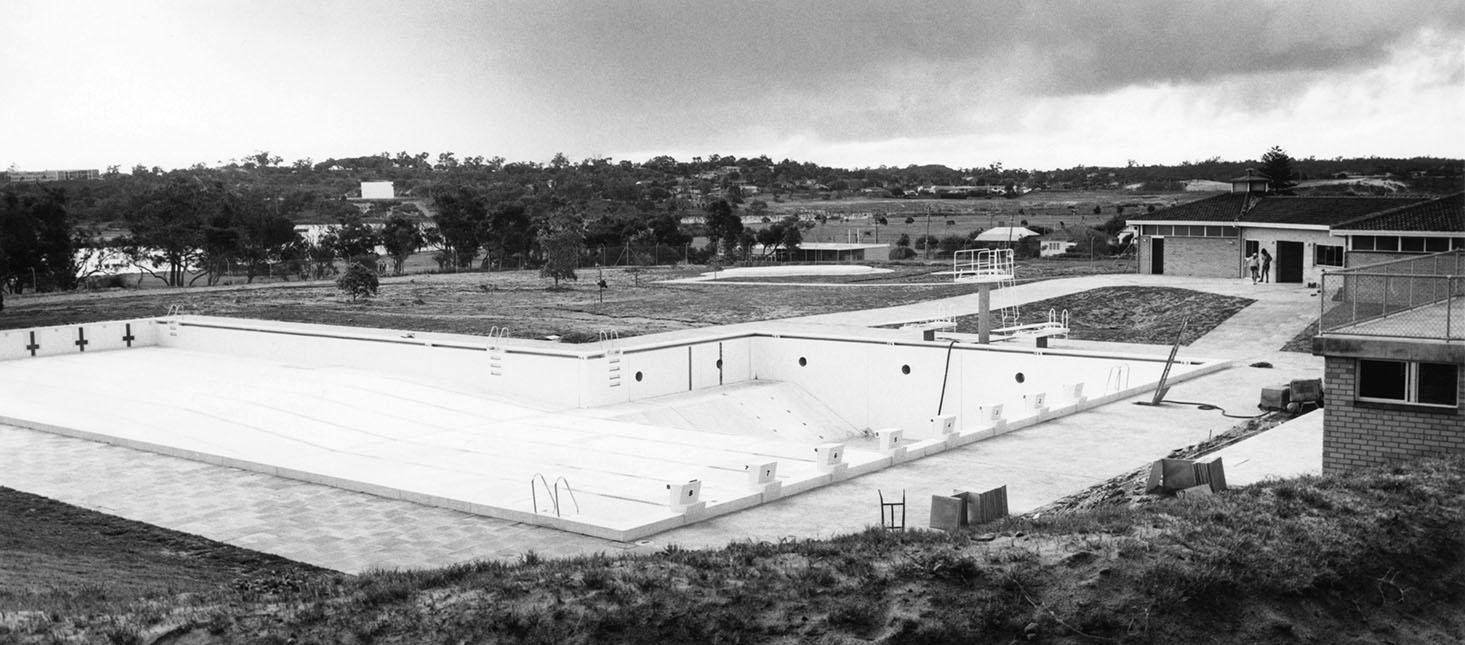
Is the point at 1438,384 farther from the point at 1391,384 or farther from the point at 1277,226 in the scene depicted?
the point at 1277,226

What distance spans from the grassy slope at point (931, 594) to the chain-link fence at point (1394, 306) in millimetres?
2604

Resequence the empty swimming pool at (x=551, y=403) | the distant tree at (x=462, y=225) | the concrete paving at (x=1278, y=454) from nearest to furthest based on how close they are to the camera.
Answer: the concrete paving at (x=1278, y=454), the empty swimming pool at (x=551, y=403), the distant tree at (x=462, y=225)

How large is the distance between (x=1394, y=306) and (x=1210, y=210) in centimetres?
3093

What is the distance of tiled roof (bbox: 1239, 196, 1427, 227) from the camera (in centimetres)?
3919

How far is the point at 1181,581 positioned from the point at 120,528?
1119cm

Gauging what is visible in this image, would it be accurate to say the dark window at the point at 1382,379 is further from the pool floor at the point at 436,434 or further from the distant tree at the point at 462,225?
the distant tree at the point at 462,225

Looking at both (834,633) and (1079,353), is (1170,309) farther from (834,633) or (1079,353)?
(834,633)

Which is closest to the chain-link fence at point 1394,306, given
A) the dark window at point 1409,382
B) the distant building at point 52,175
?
the dark window at point 1409,382

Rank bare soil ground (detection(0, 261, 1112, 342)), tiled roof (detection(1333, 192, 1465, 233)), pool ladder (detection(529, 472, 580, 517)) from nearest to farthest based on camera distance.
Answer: pool ladder (detection(529, 472, 580, 517))
tiled roof (detection(1333, 192, 1465, 233))
bare soil ground (detection(0, 261, 1112, 342))

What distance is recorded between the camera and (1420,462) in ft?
39.6

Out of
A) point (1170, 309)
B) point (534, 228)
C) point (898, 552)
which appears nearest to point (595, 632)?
point (898, 552)

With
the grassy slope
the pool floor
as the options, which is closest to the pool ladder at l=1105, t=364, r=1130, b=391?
the pool floor

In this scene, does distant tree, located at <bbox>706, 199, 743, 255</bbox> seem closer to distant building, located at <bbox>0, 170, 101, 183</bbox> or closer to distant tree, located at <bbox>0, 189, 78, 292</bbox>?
distant tree, located at <bbox>0, 189, 78, 292</bbox>

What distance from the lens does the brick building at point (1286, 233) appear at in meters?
33.0
